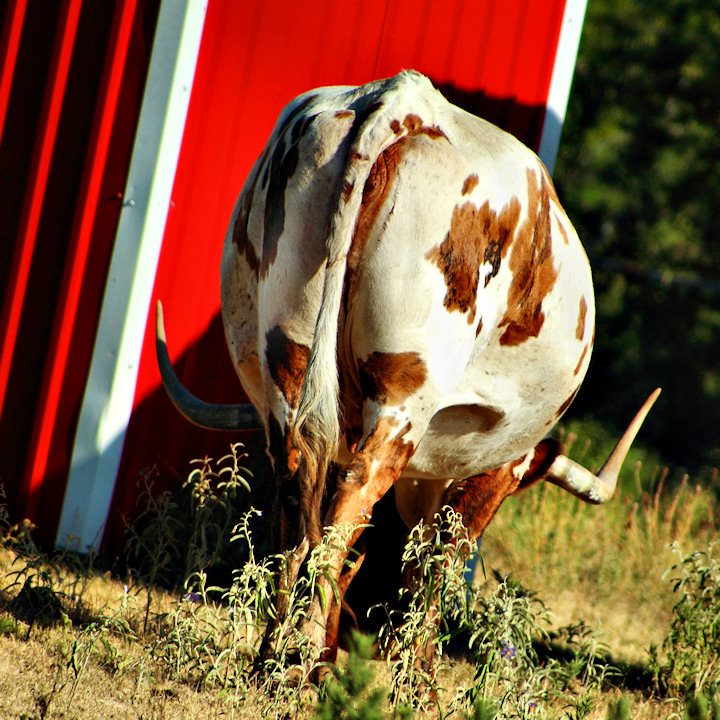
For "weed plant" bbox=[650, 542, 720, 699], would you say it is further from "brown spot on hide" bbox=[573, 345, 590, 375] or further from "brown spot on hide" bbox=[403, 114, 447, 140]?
"brown spot on hide" bbox=[403, 114, 447, 140]

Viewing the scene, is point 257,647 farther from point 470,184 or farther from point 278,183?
point 470,184

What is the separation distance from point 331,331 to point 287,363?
26cm

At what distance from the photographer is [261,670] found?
2.93 meters

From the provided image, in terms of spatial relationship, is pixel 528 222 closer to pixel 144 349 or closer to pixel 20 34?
pixel 144 349

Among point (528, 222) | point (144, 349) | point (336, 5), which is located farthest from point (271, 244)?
point (336, 5)

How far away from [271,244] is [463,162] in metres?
0.67

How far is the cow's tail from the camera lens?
2.78m

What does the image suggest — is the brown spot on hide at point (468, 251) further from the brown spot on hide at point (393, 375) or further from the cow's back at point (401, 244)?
the brown spot on hide at point (393, 375)

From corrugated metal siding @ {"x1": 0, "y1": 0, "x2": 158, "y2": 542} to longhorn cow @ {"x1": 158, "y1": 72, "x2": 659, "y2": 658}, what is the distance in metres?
1.43

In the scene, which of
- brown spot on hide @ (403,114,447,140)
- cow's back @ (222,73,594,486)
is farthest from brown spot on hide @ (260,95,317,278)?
brown spot on hide @ (403,114,447,140)

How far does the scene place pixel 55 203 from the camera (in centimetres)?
454

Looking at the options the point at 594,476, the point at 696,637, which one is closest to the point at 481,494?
the point at 594,476

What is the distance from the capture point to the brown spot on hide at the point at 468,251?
2.87 meters

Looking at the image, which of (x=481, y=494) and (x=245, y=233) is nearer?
(x=245, y=233)
